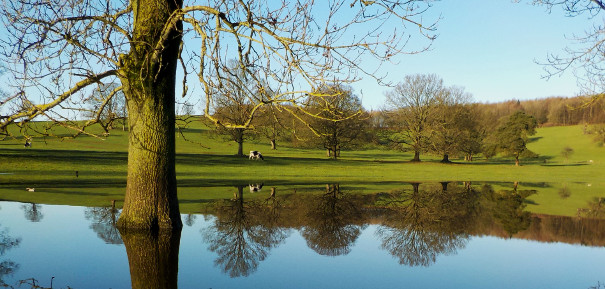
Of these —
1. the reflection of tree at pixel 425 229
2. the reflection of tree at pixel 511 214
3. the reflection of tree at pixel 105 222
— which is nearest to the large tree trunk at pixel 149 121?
the reflection of tree at pixel 105 222

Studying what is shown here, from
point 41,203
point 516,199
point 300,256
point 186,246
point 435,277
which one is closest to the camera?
point 435,277

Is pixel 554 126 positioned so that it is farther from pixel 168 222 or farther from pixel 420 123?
pixel 168 222

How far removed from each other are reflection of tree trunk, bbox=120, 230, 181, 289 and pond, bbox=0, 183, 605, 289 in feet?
0.06

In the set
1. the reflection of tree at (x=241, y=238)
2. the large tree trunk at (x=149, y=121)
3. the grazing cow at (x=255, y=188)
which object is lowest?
the grazing cow at (x=255, y=188)

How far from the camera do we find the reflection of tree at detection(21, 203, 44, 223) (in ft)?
33.0

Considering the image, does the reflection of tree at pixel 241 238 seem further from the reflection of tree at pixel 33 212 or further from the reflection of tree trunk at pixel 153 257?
the reflection of tree at pixel 33 212

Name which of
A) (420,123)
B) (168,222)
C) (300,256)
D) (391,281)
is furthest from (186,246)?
(420,123)

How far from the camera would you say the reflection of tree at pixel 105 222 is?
8078mm

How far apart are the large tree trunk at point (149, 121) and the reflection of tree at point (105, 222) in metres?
0.34

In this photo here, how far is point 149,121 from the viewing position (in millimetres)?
8578

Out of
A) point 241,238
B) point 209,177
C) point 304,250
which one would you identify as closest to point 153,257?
point 241,238

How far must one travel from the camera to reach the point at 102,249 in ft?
23.8

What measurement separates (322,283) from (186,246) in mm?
2957

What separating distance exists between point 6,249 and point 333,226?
19.5 ft
